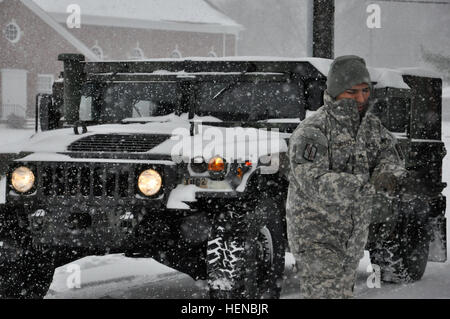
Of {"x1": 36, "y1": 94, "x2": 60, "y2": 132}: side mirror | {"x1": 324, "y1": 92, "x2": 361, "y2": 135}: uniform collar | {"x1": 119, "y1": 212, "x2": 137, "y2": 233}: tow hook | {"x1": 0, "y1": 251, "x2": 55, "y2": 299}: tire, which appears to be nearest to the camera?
{"x1": 324, "y1": 92, "x2": 361, "y2": 135}: uniform collar

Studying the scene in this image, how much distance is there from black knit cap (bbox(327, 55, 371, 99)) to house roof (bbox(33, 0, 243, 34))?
128 ft

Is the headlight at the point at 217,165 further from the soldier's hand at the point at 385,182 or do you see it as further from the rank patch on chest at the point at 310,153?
the soldier's hand at the point at 385,182

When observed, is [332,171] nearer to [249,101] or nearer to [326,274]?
[326,274]

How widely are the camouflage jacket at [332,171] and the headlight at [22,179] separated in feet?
8.05

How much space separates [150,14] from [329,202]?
40392mm

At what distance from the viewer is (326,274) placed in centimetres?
423

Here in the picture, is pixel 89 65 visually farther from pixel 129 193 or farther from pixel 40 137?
pixel 129 193

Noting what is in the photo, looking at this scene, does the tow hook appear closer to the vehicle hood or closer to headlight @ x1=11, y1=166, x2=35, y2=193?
the vehicle hood

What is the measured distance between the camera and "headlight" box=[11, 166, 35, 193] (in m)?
6.14

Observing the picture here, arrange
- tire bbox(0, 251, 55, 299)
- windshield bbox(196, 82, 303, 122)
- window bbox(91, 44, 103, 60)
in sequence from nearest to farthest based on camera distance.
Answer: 1. tire bbox(0, 251, 55, 299)
2. windshield bbox(196, 82, 303, 122)
3. window bbox(91, 44, 103, 60)

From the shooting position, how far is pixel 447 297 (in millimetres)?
7074

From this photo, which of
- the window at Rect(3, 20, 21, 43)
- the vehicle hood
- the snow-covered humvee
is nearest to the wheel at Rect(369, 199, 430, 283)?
the snow-covered humvee

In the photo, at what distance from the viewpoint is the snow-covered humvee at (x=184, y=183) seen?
230 inches

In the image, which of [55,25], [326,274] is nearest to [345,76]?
[326,274]
